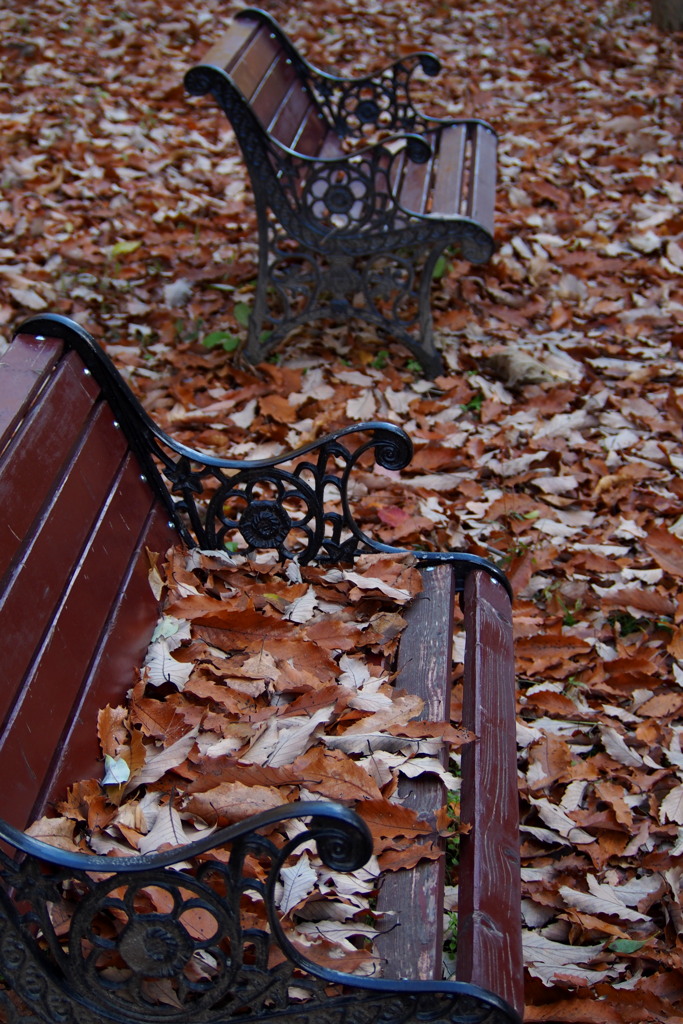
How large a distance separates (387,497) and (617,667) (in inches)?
41.5

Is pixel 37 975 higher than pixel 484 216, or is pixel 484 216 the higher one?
pixel 484 216

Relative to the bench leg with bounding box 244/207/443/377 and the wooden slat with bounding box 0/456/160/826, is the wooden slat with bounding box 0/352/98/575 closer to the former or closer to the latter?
the wooden slat with bounding box 0/456/160/826

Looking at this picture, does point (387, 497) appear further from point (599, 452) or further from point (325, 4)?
point (325, 4)

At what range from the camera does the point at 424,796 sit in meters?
1.90

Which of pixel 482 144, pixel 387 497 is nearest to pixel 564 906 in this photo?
pixel 387 497

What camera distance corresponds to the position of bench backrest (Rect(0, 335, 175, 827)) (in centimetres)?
165

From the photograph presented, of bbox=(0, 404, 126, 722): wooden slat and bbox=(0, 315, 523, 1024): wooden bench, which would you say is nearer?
bbox=(0, 315, 523, 1024): wooden bench

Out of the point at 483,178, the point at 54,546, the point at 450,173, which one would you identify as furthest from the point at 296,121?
the point at 54,546

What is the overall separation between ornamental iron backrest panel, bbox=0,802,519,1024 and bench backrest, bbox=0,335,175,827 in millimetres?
188

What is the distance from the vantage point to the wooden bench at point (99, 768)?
148cm

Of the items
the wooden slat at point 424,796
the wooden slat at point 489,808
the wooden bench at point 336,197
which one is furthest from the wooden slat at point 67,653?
the wooden bench at point 336,197

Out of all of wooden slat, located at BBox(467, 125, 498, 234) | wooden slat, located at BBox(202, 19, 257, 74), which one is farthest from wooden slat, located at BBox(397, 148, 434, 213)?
wooden slat, located at BBox(202, 19, 257, 74)

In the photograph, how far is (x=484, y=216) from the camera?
4.08m

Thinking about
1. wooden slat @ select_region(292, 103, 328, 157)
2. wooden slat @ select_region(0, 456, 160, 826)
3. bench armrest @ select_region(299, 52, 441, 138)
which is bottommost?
wooden slat @ select_region(0, 456, 160, 826)
